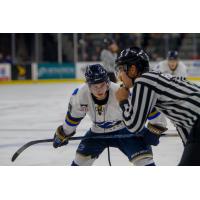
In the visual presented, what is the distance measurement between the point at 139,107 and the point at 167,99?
0.41 ft

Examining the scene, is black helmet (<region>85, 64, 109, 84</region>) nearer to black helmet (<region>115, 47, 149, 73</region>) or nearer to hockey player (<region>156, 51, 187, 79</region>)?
black helmet (<region>115, 47, 149, 73</region>)

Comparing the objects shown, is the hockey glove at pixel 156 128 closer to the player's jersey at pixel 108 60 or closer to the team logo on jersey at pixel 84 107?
the team logo on jersey at pixel 84 107

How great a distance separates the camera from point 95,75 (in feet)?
7.61

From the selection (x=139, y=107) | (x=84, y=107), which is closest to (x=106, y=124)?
(x=84, y=107)

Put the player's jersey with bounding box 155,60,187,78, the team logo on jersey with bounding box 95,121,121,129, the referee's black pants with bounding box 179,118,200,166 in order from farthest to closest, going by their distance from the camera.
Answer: the player's jersey with bounding box 155,60,187,78
the team logo on jersey with bounding box 95,121,121,129
the referee's black pants with bounding box 179,118,200,166

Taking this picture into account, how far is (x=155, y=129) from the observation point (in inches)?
94.7

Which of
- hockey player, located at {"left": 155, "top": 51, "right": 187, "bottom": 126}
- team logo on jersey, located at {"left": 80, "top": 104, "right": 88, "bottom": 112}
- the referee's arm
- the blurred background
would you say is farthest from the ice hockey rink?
the blurred background

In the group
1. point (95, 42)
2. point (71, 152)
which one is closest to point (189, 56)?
point (95, 42)

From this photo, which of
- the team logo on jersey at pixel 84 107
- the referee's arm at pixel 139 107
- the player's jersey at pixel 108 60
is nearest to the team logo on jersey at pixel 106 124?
the team logo on jersey at pixel 84 107

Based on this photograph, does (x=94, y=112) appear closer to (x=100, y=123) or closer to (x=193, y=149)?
(x=100, y=123)

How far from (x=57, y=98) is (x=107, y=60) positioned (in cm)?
122

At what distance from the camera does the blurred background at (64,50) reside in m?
9.92

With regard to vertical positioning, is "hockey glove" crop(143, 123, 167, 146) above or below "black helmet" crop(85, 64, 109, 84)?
below

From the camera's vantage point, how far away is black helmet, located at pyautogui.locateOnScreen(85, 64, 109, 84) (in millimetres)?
2305
